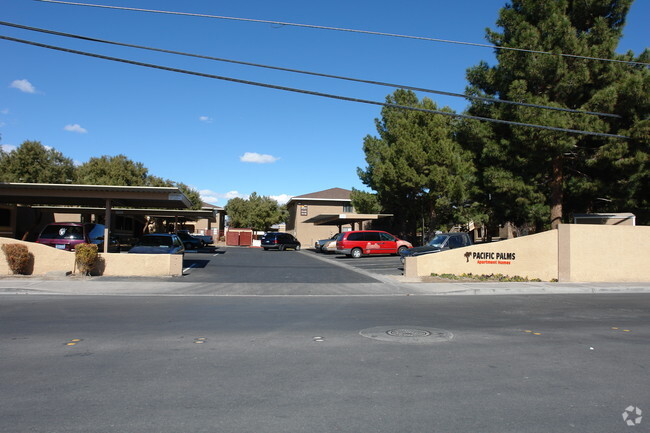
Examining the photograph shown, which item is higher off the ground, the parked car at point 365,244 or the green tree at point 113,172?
the green tree at point 113,172

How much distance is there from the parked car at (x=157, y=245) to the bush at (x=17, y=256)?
11.6 feet

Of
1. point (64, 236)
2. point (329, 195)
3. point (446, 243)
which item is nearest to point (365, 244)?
point (446, 243)

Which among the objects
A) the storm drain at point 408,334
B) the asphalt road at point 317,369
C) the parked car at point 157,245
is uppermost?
the parked car at point 157,245

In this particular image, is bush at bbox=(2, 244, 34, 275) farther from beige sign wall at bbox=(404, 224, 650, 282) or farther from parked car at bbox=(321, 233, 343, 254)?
parked car at bbox=(321, 233, 343, 254)

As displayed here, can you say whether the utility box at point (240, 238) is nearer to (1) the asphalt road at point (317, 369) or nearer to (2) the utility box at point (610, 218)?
(2) the utility box at point (610, 218)

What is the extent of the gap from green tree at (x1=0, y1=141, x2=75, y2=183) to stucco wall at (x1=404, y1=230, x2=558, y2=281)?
1485 inches

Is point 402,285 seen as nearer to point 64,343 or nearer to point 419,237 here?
point 64,343

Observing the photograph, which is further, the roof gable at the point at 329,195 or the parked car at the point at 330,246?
the roof gable at the point at 329,195

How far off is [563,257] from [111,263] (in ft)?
55.6

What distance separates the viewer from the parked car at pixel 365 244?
105ft

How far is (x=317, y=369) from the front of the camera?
19.9 ft

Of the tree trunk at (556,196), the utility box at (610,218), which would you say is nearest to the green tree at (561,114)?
the tree trunk at (556,196)

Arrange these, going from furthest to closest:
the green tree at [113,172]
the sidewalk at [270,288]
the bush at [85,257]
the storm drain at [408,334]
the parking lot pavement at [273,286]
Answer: the green tree at [113,172], the bush at [85,257], the parking lot pavement at [273,286], the sidewalk at [270,288], the storm drain at [408,334]

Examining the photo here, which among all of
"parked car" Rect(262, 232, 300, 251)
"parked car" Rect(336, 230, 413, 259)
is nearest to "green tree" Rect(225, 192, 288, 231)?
"parked car" Rect(262, 232, 300, 251)
